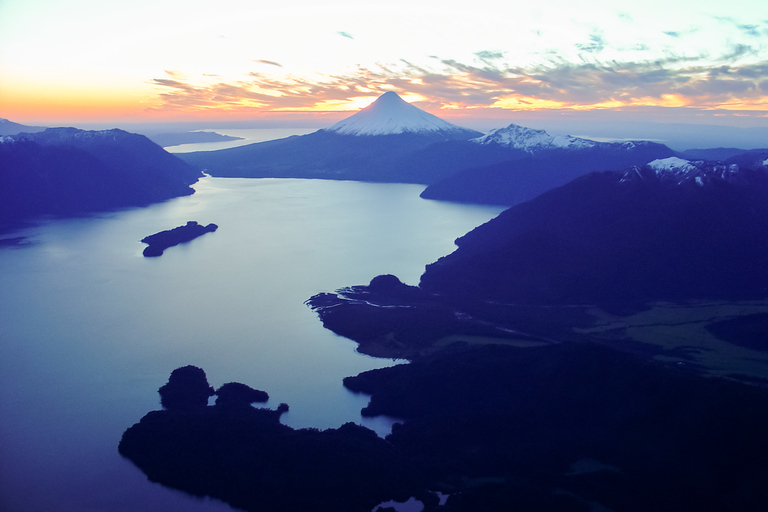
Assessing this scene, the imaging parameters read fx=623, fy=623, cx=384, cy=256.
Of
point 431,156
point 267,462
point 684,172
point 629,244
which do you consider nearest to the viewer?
point 267,462

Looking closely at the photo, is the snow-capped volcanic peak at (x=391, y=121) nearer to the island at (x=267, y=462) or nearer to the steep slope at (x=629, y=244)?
the steep slope at (x=629, y=244)

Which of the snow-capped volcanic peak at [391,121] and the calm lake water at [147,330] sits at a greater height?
the snow-capped volcanic peak at [391,121]

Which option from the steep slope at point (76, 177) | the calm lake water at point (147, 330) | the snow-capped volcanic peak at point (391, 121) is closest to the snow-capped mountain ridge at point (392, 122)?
the snow-capped volcanic peak at point (391, 121)

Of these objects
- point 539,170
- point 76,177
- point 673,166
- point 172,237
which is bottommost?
point 172,237

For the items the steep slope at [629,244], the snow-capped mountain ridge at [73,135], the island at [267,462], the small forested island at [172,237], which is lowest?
the island at [267,462]

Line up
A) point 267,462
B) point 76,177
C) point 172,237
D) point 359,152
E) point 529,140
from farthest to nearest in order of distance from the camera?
1. point 359,152
2. point 529,140
3. point 76,177
4. point 172,237
5. point 267,462

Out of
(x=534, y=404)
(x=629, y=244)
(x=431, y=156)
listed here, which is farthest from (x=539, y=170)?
(x=534, y=404)

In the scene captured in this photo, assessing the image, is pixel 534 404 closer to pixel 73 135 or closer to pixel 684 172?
pixel 684 172

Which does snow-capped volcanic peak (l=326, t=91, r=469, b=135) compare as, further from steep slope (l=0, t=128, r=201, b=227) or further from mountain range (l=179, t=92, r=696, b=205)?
steep slope (l=0, t=128, r=201, b=227)

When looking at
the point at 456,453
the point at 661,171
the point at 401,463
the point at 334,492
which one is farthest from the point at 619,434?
the point at 661,171
